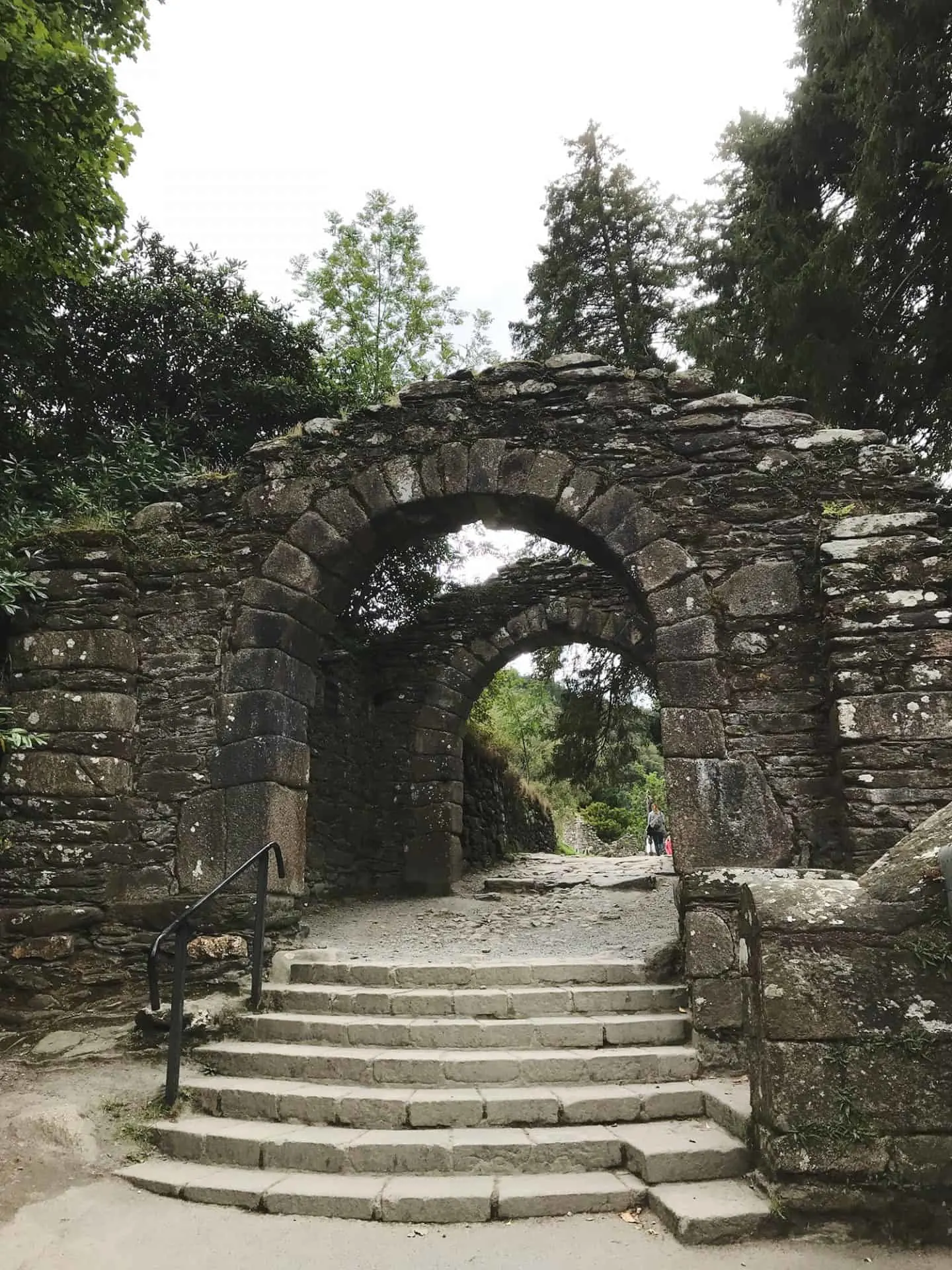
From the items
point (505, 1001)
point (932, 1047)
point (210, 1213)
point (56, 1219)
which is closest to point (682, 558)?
point (505, 1001)

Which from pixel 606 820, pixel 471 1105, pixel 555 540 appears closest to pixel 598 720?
pixel 555 540

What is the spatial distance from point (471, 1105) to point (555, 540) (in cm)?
379

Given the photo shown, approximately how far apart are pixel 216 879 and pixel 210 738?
0.89 metres

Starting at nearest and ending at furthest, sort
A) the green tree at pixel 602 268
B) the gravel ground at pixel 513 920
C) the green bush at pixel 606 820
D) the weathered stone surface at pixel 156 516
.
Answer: the gravel ground at pixel 513 920 → the weathered stone surface at pixel 156 516 → the green tree at pixel 602 268 → the green bush at pixel 606 820

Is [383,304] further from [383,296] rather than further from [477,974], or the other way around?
[477,974]

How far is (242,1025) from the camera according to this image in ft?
14.7

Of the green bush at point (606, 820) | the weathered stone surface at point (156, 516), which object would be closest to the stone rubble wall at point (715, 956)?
the weathered stone surface at point (156, 516)

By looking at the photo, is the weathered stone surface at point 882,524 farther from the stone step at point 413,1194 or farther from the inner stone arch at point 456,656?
the inner stone arch at point 456,656

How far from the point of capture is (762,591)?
509 cm

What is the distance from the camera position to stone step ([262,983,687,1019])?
4.45 meters

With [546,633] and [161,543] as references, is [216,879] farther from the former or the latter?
[546,633]

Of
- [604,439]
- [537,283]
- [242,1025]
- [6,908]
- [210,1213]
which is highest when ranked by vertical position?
[537,283]

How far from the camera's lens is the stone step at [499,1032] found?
4172mm

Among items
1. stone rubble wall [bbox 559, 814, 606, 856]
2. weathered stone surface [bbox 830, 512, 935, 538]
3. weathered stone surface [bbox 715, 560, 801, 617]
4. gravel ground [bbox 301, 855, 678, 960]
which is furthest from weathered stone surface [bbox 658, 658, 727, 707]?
stone rubble wall [bbox 559, 814, 606, 856]
